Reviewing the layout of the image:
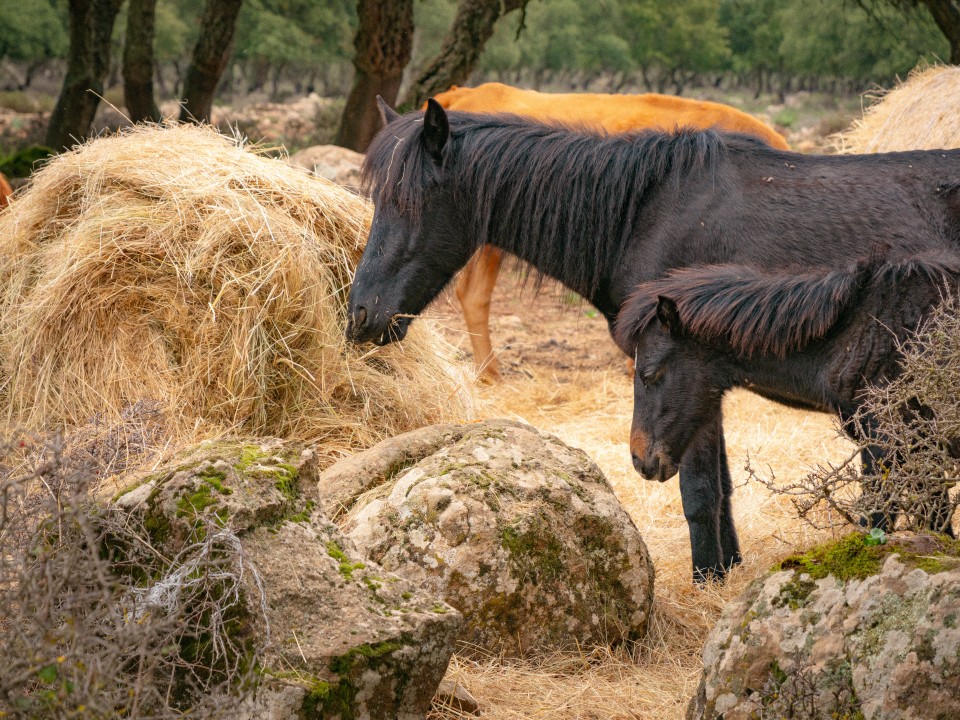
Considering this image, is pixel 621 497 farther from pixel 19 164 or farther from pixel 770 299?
pixel 19 164

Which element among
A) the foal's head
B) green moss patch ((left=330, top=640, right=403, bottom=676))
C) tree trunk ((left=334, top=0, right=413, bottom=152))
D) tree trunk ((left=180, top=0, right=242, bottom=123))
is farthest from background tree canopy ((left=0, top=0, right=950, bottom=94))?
green moss patch ((left=330, top=640, right=403, bottom=676))

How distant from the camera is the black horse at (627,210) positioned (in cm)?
378

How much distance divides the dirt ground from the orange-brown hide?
24.3 inches

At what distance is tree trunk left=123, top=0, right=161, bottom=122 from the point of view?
12758mm

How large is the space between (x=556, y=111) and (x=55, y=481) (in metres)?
6.11

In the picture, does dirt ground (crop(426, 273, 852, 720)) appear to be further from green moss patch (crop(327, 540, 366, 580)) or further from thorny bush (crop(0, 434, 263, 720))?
thorny bush (crop(0, 434, 263, 720))

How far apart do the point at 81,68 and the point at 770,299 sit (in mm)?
12060

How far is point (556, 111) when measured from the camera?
7.48m

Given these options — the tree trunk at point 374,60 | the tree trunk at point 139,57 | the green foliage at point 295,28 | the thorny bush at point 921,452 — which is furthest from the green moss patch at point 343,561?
the green foliage at point 295,28

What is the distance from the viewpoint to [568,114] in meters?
7.34

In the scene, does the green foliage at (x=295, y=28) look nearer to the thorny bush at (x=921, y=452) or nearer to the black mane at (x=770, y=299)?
the black mane at (x=770, y=299)

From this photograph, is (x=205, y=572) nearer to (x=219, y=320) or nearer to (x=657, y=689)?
(x=657, y=689)

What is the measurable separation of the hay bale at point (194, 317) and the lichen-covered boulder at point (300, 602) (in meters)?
2.10

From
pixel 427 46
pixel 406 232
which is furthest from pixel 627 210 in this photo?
pixel 427 46
